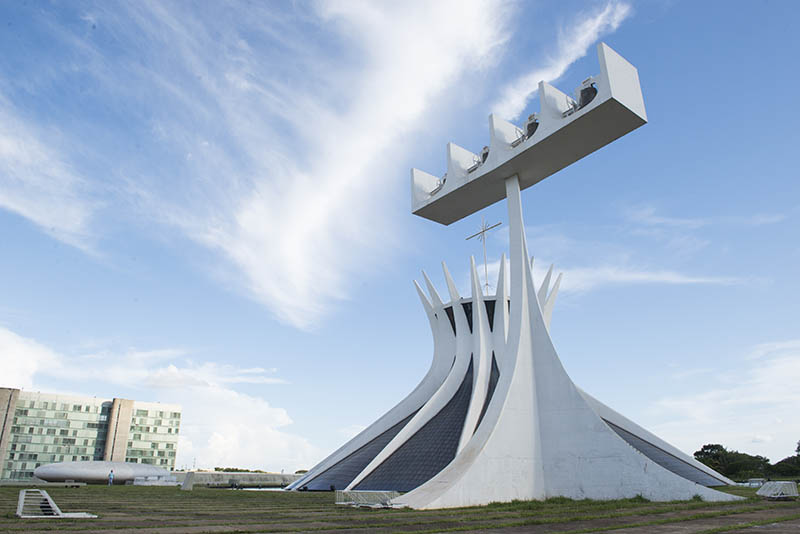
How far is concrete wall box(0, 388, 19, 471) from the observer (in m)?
44.4

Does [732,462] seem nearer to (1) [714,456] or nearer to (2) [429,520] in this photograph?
(1) [714,456]

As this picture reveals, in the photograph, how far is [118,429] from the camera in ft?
166

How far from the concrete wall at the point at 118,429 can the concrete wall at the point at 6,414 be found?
304 inches

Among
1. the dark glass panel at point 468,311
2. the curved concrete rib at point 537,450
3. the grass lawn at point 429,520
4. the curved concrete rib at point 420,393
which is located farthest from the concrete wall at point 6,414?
the curved concrete rib at point 537,450

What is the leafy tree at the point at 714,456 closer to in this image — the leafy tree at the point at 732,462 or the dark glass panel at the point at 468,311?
the leafy tree at the point at 732,462

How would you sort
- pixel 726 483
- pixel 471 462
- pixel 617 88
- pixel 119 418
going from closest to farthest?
1. pixel 471 462
2. pixel 617 88
3. pixel 726 483
4. pixel 119 418

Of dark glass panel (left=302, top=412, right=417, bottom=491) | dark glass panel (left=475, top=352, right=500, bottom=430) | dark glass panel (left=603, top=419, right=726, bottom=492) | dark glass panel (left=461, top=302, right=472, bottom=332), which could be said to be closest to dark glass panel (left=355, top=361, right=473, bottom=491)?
dark glass panel (left=475, top=352, right=500, bottom=430)

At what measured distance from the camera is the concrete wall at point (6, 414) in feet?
146

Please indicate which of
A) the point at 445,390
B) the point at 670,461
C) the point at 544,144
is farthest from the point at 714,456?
the point at 544,144

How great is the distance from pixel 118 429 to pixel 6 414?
910cm

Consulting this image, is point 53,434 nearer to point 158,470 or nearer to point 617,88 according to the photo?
point 158,470

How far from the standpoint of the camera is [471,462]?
13.9 meters

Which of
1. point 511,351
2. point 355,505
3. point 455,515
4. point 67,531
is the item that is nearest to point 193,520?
point 67,531

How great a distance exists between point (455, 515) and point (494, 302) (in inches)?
541
